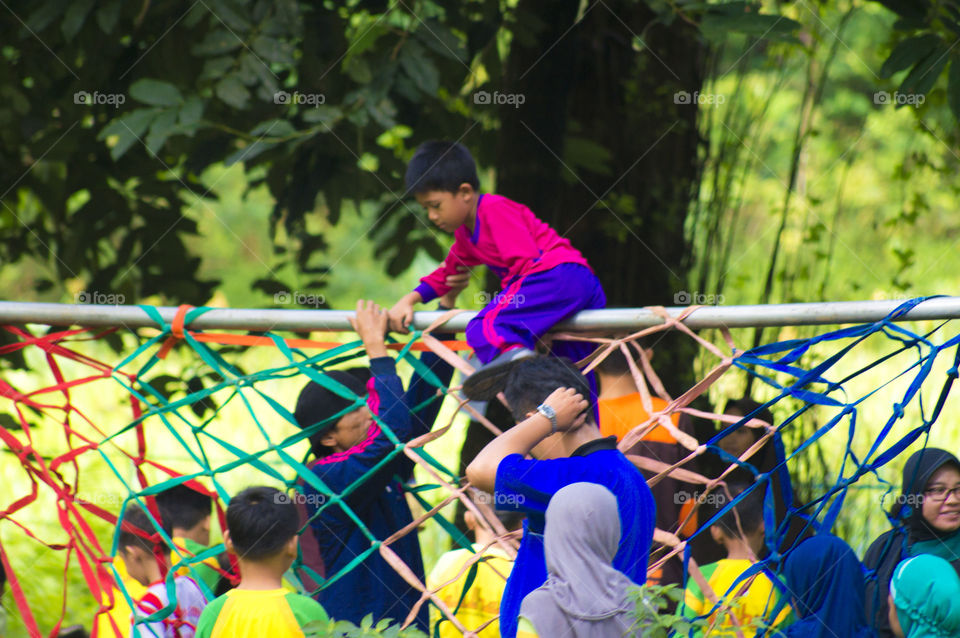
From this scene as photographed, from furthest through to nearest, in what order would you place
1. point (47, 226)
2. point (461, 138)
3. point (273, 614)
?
point (47, 226) < point (461, 138) < point (273, 614)

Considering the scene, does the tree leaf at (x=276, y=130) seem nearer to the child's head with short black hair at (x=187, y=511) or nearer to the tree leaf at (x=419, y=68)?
the tree leaf at (x=419, y=68)

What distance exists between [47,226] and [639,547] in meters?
4.21

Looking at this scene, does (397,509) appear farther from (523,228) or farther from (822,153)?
(822,153)

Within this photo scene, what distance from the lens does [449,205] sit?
3.03 metres

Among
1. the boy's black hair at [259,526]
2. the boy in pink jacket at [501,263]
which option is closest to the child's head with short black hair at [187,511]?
the boy's black hair at [259,526]

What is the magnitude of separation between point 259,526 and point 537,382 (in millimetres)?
775

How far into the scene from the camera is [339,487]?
274 centimetres

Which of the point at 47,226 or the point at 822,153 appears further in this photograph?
the point at 822,153

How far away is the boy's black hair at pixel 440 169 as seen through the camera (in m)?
3.01

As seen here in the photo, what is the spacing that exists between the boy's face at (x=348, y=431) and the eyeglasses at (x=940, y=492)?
1441 mm

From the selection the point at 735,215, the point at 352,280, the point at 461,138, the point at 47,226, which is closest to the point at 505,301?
the point at 461,138

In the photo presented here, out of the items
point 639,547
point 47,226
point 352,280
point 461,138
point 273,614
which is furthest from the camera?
point 352,280

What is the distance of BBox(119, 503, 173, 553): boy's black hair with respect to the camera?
3027mm

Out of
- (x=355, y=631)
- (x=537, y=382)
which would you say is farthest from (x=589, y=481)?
(x=355, y=631)
